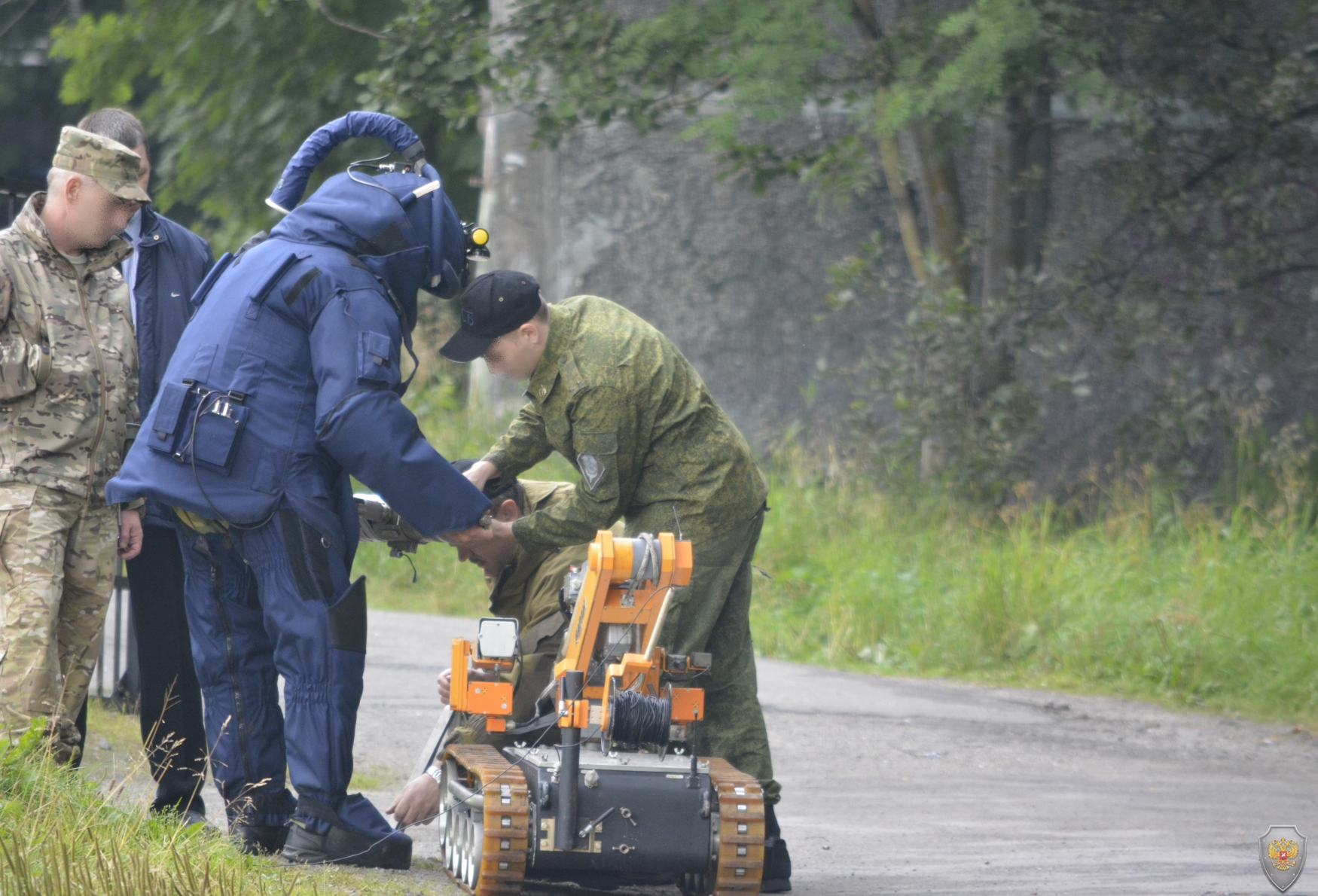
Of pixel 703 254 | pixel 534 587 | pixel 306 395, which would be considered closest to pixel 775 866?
pixel 534 587

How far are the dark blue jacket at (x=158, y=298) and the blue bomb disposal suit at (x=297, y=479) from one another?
431mm

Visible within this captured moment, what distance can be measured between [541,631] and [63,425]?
5.18ft

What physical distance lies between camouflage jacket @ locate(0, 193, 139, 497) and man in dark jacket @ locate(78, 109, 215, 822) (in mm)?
160

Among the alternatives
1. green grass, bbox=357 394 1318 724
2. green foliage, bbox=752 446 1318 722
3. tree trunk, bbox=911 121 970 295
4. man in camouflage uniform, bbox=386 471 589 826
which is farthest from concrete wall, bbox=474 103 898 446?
man in camouflage uniform, bbox=386 471 589 826

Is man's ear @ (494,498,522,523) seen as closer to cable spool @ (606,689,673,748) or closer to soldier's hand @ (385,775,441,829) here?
soldier's hand @ (385,775,441,829)

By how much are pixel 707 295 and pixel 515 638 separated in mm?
9543

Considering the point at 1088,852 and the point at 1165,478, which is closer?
the point at 1088,852

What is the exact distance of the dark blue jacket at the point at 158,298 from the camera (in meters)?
4.59

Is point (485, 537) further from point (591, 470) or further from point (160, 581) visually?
point (160, 581)

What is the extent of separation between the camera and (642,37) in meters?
10.1

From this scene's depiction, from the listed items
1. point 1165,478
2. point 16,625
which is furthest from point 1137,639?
point 16,625

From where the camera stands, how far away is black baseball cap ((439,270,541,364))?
4.30m

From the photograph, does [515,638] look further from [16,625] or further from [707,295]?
[707,295]

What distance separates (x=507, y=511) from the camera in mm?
4852
